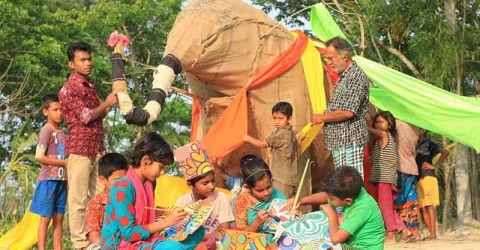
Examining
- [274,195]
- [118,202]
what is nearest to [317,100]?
[274,195]

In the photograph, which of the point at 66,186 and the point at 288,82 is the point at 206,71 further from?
the point at 66,186

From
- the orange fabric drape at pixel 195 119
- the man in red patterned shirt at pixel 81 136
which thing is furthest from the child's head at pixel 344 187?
the orange fabric drape at pixel 195 119

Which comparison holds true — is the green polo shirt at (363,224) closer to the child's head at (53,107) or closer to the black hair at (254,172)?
the black hair at (254,172)

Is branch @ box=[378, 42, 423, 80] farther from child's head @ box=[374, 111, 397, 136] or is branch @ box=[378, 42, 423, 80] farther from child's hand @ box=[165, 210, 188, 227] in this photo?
child's hand @ box=[165, 210, 188, 227]

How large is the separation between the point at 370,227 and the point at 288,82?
2.46m

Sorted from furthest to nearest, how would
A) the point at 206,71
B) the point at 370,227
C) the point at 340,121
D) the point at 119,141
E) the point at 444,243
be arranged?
the point at 119,141
the point at 444,243
the point at 206,71
the point at 340,121
the point at 370,227

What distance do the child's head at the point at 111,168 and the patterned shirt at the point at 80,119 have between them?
1.95ft

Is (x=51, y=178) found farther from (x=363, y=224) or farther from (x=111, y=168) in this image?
(x=363, y=224)

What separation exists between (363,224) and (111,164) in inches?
66.6

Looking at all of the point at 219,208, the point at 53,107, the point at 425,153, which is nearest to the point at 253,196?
the point at 219,208

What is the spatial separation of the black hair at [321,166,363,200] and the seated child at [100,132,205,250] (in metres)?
0.84

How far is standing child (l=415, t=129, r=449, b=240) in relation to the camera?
870cm

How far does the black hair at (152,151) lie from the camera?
174 inches

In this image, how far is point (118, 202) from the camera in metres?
4.29
